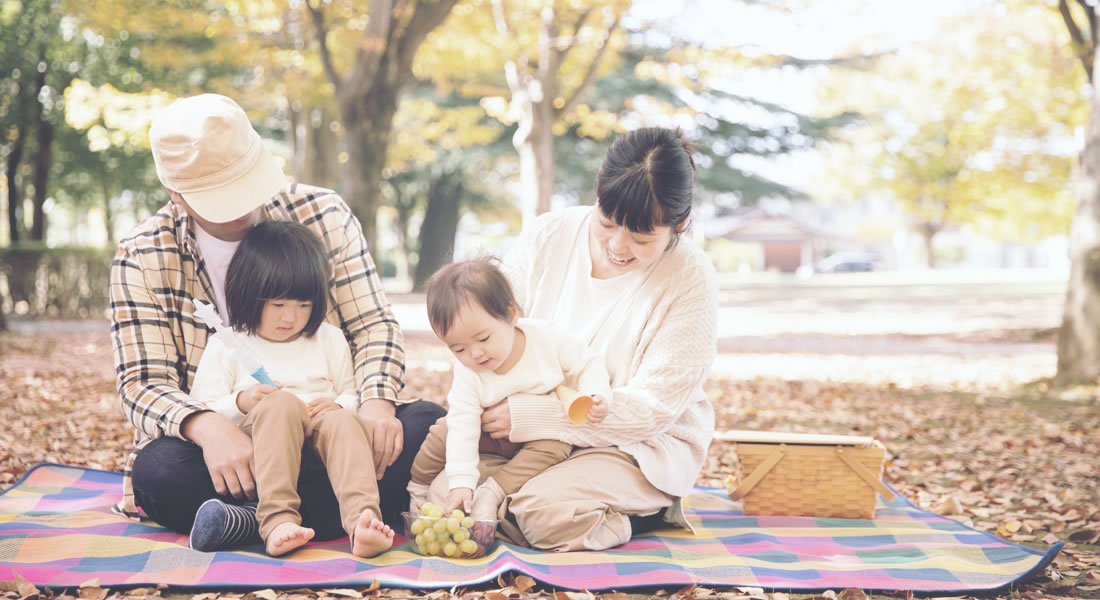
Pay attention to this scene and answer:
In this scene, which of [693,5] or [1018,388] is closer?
[1018,388]

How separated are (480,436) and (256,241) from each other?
3.23ft

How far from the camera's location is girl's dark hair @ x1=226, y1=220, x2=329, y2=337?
3037 mm

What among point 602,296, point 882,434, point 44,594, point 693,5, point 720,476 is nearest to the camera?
point 44,594

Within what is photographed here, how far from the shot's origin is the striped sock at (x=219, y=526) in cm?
285

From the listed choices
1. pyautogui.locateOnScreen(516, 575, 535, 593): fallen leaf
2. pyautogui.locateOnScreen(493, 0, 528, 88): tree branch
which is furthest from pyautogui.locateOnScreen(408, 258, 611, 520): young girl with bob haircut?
pyautogui.locateOnScreen(493, 0, 528, 88): tree branch

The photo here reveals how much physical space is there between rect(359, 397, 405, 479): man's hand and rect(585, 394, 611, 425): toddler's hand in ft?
2.08

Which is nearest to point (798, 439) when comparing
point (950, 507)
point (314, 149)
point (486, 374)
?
point (950, 507)

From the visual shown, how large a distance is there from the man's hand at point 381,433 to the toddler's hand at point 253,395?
0.31m

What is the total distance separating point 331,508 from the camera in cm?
310

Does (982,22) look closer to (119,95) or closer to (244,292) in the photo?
(119,95)

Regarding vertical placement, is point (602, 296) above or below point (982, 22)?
below

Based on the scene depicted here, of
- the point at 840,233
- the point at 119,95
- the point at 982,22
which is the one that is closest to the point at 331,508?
the point at 119,95

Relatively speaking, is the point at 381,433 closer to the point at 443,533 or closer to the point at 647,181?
the point at 443,533

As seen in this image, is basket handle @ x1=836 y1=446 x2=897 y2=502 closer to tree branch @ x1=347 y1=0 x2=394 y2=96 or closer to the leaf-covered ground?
the leaf-covered ground
